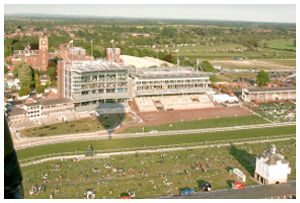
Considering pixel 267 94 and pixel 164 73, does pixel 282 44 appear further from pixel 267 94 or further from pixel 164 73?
pixel 164 73

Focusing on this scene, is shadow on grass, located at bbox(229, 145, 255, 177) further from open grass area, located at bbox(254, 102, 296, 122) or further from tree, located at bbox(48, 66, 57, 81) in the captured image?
tree, located at bbox(48, 66, 57, 81)

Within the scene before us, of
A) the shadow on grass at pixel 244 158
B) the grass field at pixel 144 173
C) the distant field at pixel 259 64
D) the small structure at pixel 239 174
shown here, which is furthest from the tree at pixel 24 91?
the distant field at pixel 259 64

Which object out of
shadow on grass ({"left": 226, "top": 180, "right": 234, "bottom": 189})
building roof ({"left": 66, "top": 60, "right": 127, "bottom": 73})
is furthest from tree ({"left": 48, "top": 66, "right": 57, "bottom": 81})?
shadow on grass ({"left": 226, "top": 180, "right": 234, "bottom": 189})

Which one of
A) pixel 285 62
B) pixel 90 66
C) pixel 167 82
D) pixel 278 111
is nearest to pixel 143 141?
pixel 90 66

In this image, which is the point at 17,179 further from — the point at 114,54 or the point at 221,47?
the point at 221,47

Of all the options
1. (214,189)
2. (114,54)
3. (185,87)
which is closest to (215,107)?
(185,87)

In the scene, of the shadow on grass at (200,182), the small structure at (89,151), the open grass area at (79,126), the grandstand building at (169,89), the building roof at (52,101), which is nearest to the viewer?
the shadow on grass at (200,182)

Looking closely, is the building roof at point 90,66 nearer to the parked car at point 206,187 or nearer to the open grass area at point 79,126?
the open grass area at point 79,126
